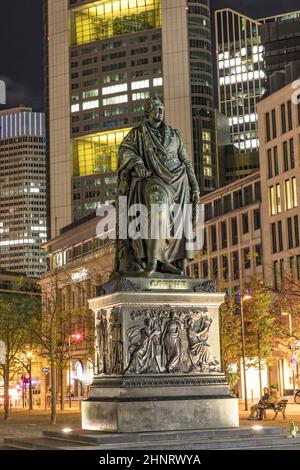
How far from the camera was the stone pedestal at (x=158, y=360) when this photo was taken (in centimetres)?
1755

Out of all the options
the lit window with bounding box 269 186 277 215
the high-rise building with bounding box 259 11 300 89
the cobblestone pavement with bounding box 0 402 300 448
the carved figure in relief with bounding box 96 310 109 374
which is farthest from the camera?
the high-rise building with bounding box 259 11 300 89

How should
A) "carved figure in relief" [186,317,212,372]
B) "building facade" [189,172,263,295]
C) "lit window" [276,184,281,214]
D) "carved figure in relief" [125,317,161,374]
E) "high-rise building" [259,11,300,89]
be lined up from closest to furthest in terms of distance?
"carved figure in relief" [125,317,161,374], "carved figure in relief" [186,317,212,372], "lit window" [276,184,281,214], "building facade" [189,172,263,295], "high-rise building" [259,11,300,89]

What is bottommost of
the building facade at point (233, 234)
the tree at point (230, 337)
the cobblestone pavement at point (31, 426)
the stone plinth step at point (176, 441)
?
the cobblestone pavement at point (31, 426)

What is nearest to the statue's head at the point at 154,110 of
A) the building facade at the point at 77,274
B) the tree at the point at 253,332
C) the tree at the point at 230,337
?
the tree at the point at 230,337

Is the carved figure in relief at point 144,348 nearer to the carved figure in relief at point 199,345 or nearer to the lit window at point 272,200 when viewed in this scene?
the carved figure in relief at point 199,345

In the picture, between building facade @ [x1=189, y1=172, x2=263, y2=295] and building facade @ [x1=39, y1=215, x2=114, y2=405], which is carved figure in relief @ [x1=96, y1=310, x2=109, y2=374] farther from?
building facade @ [x1=189, y1=172, x2=263, y2=295]

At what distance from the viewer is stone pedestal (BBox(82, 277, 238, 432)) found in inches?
691

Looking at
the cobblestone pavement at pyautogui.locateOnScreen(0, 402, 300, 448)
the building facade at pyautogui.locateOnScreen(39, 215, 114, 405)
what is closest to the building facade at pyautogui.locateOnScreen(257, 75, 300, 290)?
the building facade at pyautogui.locateOnScreen(39, 215, 114, 405)

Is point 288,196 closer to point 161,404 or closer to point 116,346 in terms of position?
point 116,346

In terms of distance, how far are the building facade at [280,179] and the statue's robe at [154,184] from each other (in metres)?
65.3

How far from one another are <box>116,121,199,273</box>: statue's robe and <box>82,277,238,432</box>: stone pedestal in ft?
2.44

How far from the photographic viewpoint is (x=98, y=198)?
19688 cm

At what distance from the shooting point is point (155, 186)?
62.8ft

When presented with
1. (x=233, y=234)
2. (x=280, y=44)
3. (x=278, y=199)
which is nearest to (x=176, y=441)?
(x=278, y=199)
